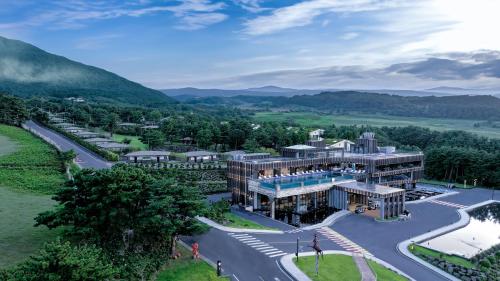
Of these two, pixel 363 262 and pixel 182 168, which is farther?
pixel 182 168

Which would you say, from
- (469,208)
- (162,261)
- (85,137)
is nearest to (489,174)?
(469,208)

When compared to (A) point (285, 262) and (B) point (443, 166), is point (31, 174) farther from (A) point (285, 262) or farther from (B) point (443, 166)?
(B) point (443, 166)

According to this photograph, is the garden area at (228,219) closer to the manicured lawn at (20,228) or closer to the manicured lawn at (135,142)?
the manicured lawn at (20,228)

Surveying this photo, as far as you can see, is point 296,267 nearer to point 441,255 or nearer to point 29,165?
point 441,255

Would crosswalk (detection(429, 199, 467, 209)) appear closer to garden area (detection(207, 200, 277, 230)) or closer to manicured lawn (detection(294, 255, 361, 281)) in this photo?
manicured lawn (detection(294, 255, 361, 281))

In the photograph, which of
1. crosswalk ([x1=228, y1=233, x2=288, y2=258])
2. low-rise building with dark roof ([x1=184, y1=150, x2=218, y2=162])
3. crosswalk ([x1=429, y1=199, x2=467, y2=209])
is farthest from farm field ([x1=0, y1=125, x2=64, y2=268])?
crosswalk ([x1=429, y1=199, x2=467, y2=209])

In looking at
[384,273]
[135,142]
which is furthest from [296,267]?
[135,142]

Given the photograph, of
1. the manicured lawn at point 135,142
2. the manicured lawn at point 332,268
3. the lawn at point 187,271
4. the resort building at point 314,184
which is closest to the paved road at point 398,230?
the resort building at point 314,184
